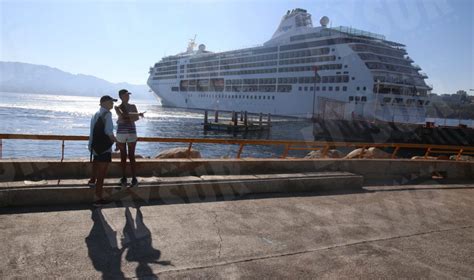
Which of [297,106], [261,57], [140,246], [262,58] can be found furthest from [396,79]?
[140,246]

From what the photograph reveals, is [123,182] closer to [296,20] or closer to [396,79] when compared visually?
[396,79]

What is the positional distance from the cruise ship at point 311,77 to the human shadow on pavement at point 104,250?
139 feet

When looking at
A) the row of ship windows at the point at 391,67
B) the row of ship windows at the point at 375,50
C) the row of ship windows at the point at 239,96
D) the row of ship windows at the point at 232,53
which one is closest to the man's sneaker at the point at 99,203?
the row of ship windows at the point at 391,67

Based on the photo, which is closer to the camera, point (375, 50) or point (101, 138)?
point (101, 138)

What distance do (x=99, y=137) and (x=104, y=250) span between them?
178 centimetres

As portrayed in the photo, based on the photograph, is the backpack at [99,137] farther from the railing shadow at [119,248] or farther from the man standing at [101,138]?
the railing shadow at [119,248]

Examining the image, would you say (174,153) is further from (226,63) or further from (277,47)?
(226,63)

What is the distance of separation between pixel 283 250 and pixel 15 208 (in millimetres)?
3416

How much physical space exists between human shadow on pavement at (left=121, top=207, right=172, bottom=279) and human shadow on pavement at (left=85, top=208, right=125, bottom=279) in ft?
0.38

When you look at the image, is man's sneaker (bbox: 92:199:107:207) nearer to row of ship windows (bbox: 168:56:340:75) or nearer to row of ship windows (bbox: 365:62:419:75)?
row of ship windows (bbox: 365:62:419:75)

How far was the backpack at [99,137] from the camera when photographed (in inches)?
205

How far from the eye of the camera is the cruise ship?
5269cm

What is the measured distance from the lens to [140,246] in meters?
4.19

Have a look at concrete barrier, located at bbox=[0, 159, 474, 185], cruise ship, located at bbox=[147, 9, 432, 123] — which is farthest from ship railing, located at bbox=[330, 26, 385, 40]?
concrete barrier, located at bbox=[0, 159, 474, 185]
